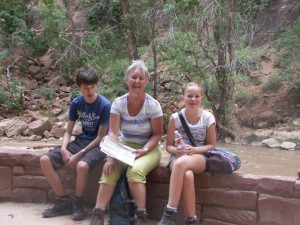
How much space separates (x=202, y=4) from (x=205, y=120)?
7435 millimetres

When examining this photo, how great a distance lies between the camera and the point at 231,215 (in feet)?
11.3

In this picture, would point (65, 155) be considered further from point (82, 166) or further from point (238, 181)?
point (238, 181)

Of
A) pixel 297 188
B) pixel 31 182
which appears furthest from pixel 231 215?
pixel 31 182

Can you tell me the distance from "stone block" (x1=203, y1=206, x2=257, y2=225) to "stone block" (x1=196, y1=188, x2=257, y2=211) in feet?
0.12

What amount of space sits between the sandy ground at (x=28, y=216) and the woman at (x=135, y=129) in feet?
1.49

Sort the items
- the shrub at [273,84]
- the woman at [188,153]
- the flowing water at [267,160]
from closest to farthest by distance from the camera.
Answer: the woman at [188,153] → the flowing water at [267,160] → the shrub at [273,84]

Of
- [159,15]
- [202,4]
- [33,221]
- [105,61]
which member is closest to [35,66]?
[105,61]

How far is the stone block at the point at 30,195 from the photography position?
14.2 ft

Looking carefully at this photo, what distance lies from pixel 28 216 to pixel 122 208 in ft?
3.12

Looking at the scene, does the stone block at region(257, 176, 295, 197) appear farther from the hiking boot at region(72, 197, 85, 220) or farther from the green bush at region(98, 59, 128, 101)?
the green bush at region(98, 59, 128, 101)

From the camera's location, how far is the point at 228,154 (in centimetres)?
354

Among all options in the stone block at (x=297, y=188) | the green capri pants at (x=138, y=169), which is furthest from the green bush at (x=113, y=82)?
the stone block at (x=297, y=188)

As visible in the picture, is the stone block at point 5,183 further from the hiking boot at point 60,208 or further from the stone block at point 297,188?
the stone block at point 297,188

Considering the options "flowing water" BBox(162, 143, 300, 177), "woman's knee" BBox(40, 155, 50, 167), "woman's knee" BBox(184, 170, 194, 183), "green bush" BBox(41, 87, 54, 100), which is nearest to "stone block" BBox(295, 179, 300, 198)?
"woman's knee" BBox(184, 170, 194, 183)
